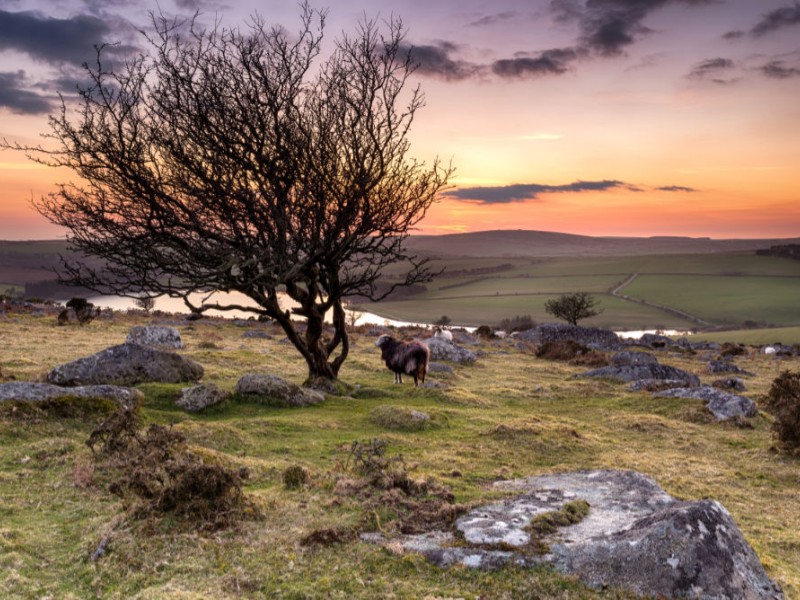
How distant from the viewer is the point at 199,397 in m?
15.5

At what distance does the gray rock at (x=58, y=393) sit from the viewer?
478 inches

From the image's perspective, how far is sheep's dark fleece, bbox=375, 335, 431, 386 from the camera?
2133 cm

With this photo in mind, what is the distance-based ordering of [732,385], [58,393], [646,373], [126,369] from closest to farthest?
[58,393]
[126,369]
[732,385]
[646,373]

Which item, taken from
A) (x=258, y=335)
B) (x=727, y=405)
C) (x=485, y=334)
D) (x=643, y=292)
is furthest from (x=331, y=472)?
(x=643, y=292)

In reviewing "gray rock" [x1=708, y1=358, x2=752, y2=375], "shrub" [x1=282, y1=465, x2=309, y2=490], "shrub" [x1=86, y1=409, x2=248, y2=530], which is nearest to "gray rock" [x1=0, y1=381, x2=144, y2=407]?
"shrub" [x1=86, y1=409, x2=248, y2=530]

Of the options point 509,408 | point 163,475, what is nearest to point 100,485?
point 163,475

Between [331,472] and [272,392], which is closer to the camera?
[331,472]

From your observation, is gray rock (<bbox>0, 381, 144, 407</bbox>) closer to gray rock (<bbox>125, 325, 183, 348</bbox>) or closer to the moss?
the moss

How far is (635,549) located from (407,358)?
50.7ft

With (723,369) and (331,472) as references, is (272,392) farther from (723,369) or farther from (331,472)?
(723,369)

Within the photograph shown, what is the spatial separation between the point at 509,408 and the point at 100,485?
13892 millimetres

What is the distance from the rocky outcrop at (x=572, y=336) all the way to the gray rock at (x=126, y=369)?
32341 mm

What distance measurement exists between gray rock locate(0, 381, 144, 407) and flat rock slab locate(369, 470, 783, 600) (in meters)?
8.66

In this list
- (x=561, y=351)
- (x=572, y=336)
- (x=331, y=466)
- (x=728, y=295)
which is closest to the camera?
(x=331, y=466)
